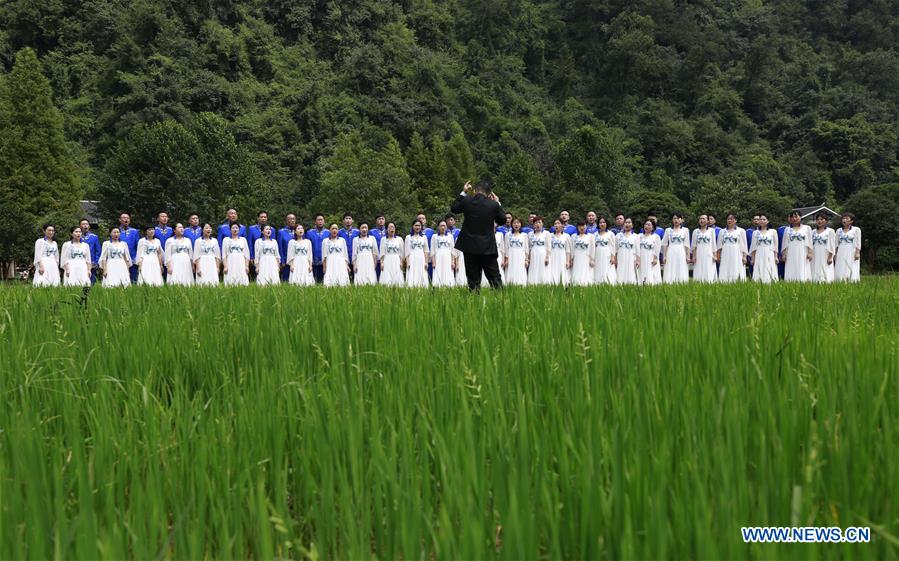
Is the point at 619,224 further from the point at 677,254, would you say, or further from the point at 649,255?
the point at 677,254

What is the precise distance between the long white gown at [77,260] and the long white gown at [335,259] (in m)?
5.11

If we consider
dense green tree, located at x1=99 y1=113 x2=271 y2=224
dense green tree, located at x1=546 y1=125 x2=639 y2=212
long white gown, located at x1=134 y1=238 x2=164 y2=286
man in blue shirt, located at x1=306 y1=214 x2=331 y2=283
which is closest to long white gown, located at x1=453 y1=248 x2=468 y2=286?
man in blue shirt, located at x1=306 y1=214 x2=331 y2=283

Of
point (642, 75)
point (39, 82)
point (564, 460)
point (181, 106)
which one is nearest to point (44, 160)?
point (39, 82)

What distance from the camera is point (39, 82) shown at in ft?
149

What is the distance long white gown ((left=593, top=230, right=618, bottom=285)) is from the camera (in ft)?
63.8

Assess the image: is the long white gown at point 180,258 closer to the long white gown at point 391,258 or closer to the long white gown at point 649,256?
the long white gown at point 391,258

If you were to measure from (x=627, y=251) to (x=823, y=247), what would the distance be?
14.2ft

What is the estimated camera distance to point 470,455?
172 cm

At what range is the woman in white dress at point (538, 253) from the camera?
1892cm

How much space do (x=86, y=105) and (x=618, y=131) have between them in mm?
44896

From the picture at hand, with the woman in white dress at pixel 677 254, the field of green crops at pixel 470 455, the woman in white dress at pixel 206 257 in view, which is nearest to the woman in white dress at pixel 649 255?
the woman in white dress at pixel 677 254

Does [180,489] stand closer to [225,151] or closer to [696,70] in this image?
[225,151]

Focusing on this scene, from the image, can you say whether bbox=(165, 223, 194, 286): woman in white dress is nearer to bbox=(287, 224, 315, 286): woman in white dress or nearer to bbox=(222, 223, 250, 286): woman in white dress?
bbox=(222, 223, 250, 286): woman in white dress

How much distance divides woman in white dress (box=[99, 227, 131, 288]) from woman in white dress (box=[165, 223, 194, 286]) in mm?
850
